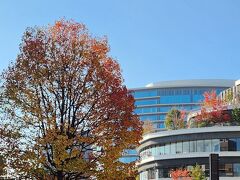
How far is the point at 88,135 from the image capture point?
2548 cm

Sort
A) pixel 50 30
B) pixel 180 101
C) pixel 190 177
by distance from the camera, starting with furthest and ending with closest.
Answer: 1. pixel 180 101
2. pixel 190 177
3. pixel 50 30

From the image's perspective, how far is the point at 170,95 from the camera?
585 feet

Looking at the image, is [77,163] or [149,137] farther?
[149,137]

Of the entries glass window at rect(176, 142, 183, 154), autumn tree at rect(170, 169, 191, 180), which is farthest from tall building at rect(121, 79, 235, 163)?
autumn tree at rect(170, 169, 191, 180)

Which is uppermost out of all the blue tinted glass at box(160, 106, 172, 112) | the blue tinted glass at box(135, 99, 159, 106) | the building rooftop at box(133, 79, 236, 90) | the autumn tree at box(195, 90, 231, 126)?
the building rooftop at box(133, 79, 236, 90)

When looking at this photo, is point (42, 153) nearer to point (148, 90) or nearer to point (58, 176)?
point (58, 176)

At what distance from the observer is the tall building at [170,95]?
17700 cm

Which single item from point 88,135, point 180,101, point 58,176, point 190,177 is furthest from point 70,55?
point 180,101

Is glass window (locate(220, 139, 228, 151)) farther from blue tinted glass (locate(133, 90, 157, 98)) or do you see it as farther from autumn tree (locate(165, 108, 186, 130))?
blue tinted glass (locate(133, 90, 157, 98))

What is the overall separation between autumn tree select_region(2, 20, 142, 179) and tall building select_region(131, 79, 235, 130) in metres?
150

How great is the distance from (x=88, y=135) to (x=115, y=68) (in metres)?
3.80

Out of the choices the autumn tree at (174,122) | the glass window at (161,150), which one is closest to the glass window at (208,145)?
the glass window at (161,150)

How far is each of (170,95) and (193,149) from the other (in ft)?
330

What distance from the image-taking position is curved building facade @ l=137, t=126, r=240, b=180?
246 ft
